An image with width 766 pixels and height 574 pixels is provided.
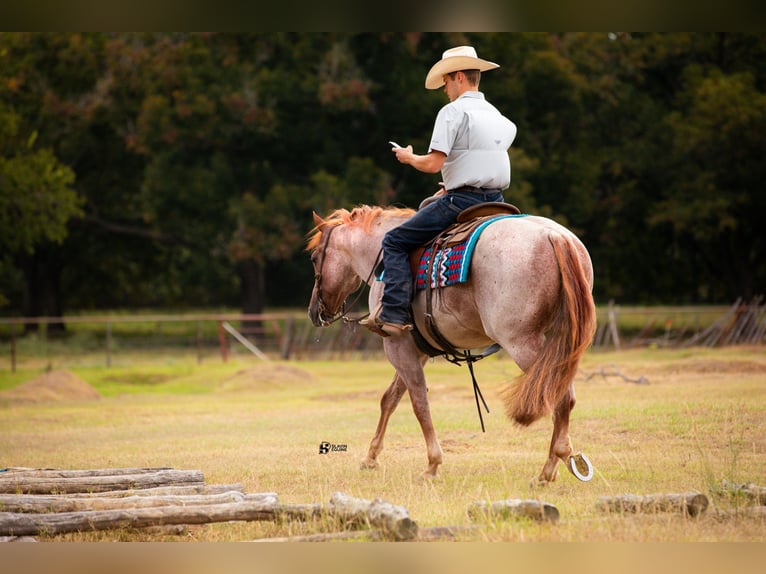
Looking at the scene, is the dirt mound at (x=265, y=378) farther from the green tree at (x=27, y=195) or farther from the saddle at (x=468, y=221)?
the saddle at (x=468, y=221)

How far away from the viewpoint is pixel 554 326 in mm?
5977

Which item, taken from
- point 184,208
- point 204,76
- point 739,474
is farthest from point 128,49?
point 739,474

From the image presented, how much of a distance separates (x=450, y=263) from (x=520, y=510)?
1995 millimetres

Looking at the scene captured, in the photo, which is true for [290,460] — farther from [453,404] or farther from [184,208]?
[184,208]

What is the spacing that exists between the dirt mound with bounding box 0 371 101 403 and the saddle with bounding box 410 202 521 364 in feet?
34.2

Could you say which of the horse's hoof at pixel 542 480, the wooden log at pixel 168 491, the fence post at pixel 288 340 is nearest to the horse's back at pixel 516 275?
the horse's hoof at pixel 542 480

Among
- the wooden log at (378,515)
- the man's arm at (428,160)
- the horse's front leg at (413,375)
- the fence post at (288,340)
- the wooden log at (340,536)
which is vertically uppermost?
the man's arm at (428,160)

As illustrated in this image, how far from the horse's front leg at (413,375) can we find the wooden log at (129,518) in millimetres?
1824

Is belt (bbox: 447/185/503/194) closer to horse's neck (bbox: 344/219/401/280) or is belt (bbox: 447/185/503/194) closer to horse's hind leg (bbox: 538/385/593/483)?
horse's neck (bbox: 344/219/401/280)

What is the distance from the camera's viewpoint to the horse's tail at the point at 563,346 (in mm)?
5820

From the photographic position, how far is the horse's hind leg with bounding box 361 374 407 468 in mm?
7520

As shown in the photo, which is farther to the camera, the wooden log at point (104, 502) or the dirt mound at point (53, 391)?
the dirt mound at point (53, 391)

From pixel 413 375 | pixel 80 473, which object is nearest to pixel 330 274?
pixel 413 375
